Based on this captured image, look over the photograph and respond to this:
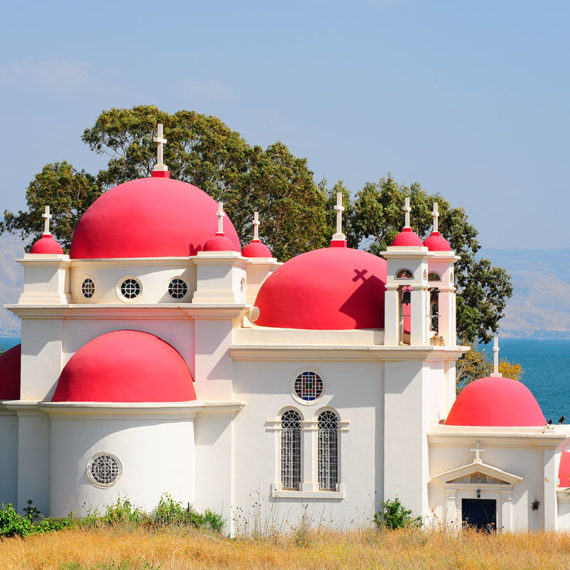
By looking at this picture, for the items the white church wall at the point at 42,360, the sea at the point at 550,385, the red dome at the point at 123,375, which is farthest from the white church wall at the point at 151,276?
the sea at the point at 550,385

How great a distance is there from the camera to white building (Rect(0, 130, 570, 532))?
28.7 meters

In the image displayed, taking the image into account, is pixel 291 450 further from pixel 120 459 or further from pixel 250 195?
pixel 250 195

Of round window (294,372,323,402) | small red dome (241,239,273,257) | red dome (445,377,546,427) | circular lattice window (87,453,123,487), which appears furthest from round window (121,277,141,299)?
red dome (445,377,546,427)

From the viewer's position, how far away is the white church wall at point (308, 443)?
2927 cm

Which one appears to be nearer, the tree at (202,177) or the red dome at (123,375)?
the red dome at (123,375)

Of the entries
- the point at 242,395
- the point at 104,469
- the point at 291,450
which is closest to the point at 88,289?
the point at 242,395

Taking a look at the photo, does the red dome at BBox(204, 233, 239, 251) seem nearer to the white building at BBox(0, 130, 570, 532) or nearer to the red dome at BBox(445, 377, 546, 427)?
the white building at BBox(0, 130, 570, 532)

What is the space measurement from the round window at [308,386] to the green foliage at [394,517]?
10.2 feet

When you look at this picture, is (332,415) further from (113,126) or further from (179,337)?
(113,126)

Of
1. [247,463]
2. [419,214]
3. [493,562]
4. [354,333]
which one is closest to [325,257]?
[354,333]

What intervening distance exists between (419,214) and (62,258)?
69.8 ft

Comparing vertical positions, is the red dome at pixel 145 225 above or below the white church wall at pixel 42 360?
above

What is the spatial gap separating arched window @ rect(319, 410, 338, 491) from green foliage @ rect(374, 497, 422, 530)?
4.38 feet

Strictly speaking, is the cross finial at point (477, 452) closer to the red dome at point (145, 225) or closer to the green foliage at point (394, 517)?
the green foliage at point (394, 517)
